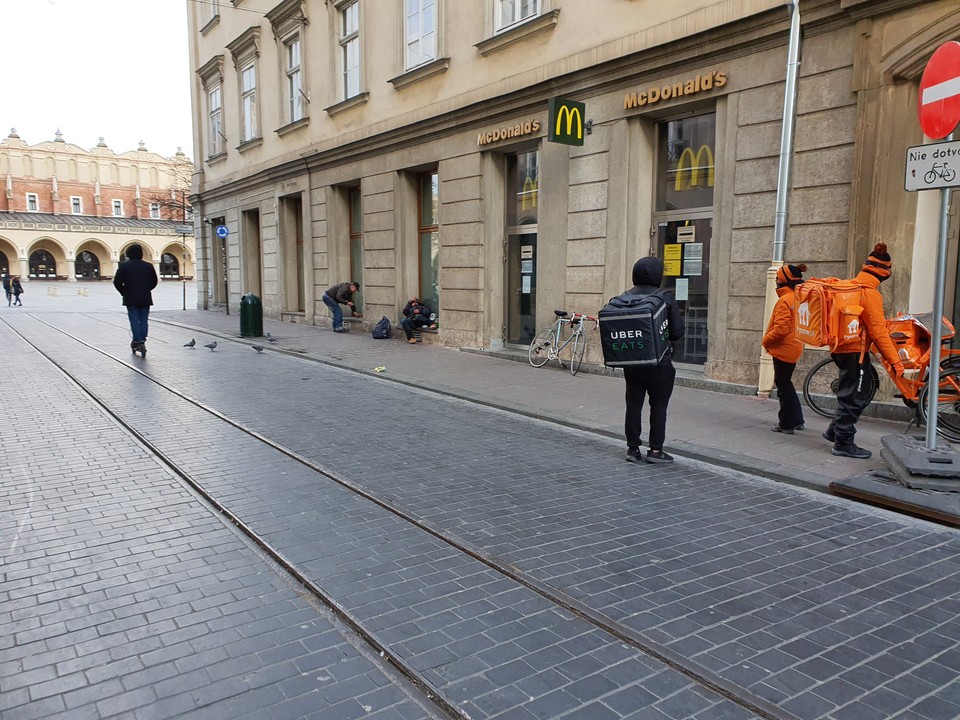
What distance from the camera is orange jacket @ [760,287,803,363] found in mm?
6941

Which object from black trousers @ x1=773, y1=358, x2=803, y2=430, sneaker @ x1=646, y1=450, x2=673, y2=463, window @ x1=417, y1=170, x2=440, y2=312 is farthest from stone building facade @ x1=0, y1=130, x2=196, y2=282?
sneaker @ x1=646, y1=450, x2=673, y2=463

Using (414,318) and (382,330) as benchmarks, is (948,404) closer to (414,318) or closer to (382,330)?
(414,318)

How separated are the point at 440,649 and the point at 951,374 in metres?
6.07

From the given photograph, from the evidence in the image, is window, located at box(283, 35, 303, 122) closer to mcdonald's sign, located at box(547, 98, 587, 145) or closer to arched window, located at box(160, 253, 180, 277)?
mcdonald's sign, located at box(547, 98, 587, 145)

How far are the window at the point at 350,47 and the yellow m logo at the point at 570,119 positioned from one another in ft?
27.3

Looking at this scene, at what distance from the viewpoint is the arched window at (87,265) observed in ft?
266

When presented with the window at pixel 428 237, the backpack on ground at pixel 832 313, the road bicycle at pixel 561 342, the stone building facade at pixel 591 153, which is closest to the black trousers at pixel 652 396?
the backpack on ground at pixel 832 313

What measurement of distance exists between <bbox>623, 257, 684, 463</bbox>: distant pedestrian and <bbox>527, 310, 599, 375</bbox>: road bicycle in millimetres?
5075

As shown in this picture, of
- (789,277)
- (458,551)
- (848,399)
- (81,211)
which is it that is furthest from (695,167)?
(81,211)

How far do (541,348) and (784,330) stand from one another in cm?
570

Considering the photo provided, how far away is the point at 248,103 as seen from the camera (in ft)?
79.9

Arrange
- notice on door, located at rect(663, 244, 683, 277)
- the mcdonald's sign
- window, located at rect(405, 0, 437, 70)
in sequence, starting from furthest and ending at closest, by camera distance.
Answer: window, located at rect(405, 0, 437, 70), the mcdonald's sign, notice on door, located at rect(663, 244, 683, 277)

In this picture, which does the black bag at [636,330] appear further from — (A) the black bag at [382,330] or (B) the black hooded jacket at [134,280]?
(A) the black bag at [382,330]

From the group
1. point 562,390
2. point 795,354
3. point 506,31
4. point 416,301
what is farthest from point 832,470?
point 416,301
